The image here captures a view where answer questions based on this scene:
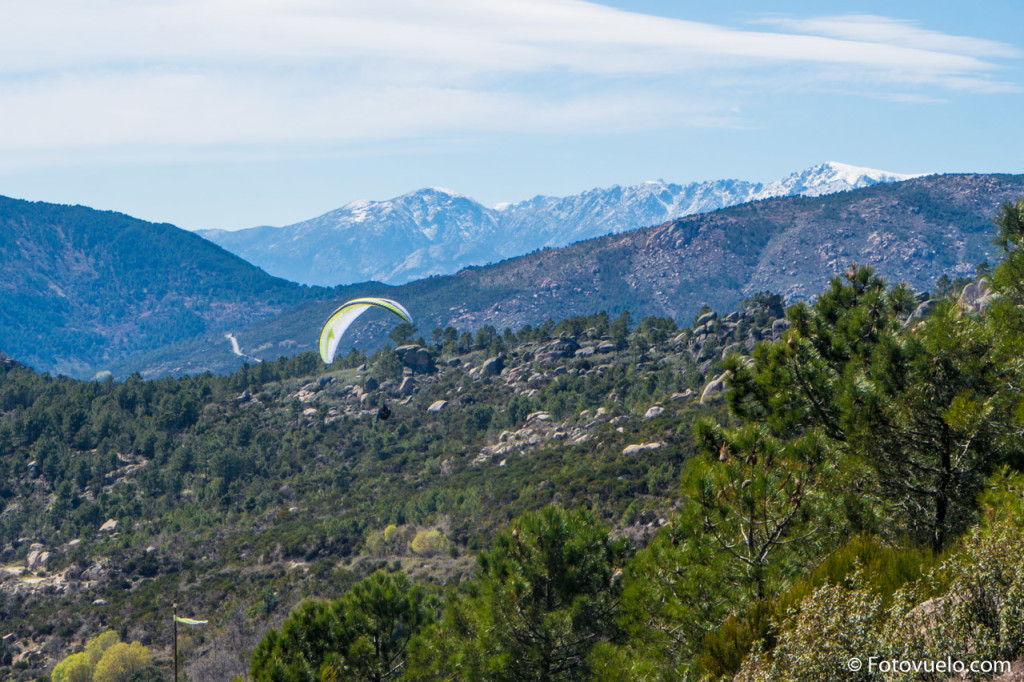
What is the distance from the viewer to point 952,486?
14.2 m

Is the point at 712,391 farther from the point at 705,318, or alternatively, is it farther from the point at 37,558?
the point at 37,558

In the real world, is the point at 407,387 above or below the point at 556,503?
above

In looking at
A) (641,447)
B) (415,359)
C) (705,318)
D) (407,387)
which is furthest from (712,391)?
(415,359)

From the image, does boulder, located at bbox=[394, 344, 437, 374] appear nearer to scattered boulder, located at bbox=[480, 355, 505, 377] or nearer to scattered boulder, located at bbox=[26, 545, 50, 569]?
scattered boulder, located at bbox=[480, 355, 505, 377]

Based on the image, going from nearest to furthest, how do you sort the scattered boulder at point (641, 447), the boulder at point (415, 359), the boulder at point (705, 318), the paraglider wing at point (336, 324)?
the paraglider wing at point (336, 324), the scattered boulder at point (641, 447), the boulder at point (705, 318), the boulder at point (415, 359)

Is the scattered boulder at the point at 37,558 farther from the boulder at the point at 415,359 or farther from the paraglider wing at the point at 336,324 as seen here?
the boulder at the point at 415,359

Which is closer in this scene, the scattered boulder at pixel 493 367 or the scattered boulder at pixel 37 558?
the scattered boulder at pixel 37 558

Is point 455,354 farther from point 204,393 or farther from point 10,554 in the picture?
point 10,554

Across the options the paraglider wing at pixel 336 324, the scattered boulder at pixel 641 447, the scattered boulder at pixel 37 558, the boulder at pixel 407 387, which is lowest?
the scattered boulder at pixel 37 558

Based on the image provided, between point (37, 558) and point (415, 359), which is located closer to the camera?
point (37, 558)

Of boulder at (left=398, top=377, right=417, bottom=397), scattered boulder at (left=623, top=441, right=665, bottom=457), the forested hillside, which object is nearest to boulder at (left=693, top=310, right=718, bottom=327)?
the forested hillside

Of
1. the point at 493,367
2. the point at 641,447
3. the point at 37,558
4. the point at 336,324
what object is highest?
the point at 336,324

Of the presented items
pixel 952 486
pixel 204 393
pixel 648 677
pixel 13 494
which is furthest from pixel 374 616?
pixel 204 393

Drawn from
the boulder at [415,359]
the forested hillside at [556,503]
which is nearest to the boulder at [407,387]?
the forested hillside at [556,503]
